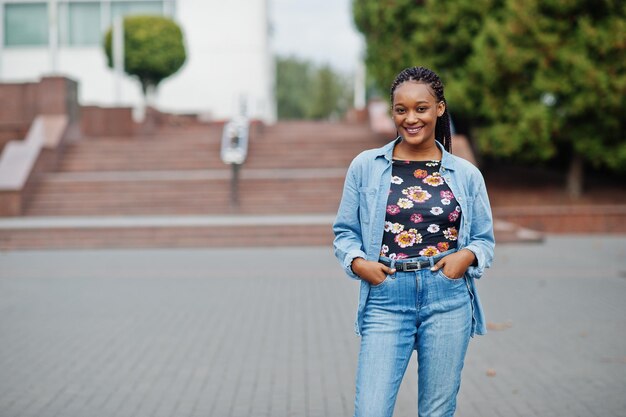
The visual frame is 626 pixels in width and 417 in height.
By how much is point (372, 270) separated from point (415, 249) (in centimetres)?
19

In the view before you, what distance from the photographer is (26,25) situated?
3350 cm

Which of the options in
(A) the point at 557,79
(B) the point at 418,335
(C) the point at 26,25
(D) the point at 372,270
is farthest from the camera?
(C) the point at 26,25

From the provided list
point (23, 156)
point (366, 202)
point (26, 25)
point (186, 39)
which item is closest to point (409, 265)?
point (366, 202)

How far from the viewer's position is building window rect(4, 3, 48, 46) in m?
33.5

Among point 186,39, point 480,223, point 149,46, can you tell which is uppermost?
point 186,39

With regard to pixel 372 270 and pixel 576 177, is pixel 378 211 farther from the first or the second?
pixel 576 177

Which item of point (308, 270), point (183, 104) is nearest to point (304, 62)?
point (183, 104)

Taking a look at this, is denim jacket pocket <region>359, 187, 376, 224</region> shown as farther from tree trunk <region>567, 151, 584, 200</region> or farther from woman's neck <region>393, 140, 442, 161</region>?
tree trunk <region>567, 151, 584, 200</region>

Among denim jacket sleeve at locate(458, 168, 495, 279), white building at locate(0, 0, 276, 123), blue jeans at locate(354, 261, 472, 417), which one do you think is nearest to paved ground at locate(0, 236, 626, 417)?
blue jeans at locate(354, 261, 472, 417)

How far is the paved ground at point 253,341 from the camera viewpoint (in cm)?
503

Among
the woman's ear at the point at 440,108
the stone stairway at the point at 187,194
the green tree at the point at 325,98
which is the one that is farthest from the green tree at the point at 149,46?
the green tree at the point at 325,98

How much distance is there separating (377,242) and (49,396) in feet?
9.83

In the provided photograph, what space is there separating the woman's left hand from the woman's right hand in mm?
174

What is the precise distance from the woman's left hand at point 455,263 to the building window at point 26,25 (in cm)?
3311
